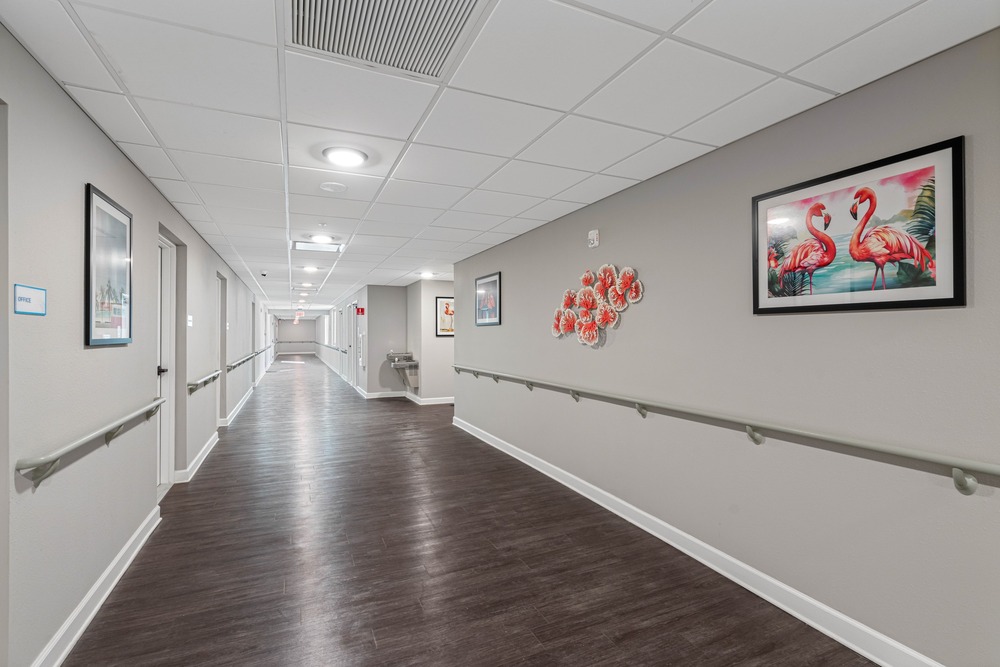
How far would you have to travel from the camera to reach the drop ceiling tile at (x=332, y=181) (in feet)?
10.2

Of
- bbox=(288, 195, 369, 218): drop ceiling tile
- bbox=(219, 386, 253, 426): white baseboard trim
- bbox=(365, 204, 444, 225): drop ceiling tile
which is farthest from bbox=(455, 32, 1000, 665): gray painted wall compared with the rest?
bbox=(219, 386, 253, 426): white baseboard trim

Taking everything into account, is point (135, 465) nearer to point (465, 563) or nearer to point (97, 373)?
point (97, 373)

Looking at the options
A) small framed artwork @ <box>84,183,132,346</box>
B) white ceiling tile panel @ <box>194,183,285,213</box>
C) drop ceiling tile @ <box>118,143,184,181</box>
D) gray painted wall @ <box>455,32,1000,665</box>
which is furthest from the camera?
white ceiling tile panel @ <box>194,183,285,213</box>

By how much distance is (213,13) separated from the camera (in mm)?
1561

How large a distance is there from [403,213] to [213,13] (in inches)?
102

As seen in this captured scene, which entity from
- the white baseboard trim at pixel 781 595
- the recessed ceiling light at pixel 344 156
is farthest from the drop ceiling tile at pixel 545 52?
the white baseboard trim at pixel 781 595

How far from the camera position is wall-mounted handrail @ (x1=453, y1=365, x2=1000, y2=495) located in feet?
5.62

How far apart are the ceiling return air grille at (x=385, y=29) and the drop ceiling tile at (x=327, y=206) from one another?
80.9 inches

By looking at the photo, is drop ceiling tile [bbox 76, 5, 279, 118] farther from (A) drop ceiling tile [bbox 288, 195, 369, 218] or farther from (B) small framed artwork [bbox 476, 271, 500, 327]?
(B) small framed artwork [bbox 476, 271, 500, 327]

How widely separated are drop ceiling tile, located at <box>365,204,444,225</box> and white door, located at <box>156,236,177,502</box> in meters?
1.91

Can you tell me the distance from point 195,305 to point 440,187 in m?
3.13

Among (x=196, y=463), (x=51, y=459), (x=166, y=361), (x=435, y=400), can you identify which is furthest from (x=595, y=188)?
(x=435, y=400)

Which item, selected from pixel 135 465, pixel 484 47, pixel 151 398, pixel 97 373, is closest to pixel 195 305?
pixel 151 398

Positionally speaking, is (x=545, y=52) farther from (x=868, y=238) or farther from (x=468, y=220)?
(x=468, y=220)
